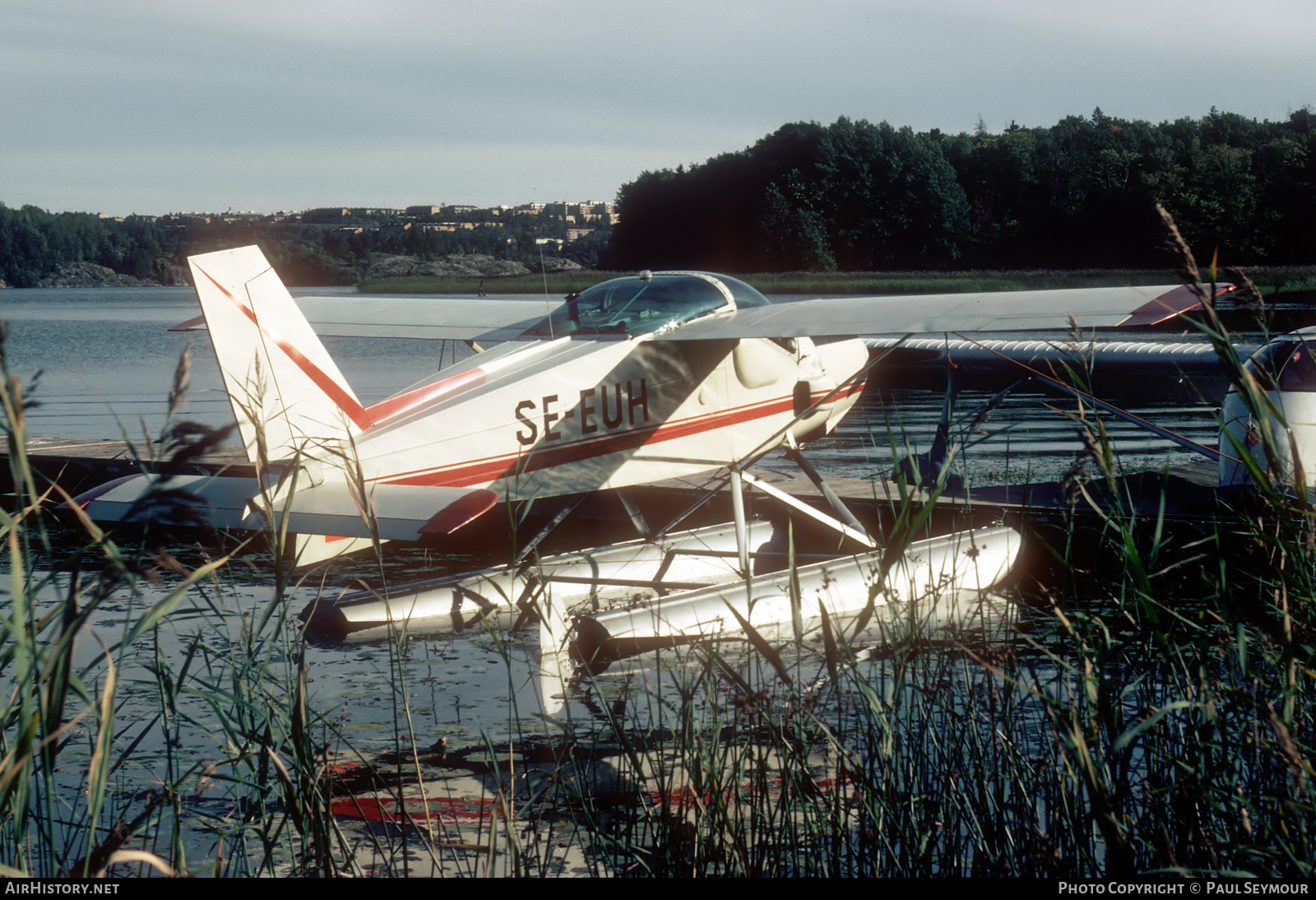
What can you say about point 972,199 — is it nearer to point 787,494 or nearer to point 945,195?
point 945,195

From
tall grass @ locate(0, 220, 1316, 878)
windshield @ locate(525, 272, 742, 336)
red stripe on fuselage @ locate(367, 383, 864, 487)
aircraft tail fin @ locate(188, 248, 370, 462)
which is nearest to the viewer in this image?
tall grass @ locate(0, 220, 1316, 878)

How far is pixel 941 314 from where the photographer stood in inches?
236

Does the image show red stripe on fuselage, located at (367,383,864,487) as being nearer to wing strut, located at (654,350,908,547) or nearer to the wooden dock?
wing strut, located at (654,350,908,547)

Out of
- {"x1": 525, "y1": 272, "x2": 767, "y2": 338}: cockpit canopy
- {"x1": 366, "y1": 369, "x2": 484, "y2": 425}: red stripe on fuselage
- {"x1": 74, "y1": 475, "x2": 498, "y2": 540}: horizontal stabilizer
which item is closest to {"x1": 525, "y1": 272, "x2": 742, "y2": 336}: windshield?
{"x1": 525, "y1": 272, "x2": 767, "y2": 338}: cockpit canopy

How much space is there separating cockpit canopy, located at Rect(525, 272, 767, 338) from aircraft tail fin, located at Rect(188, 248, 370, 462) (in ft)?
5.51

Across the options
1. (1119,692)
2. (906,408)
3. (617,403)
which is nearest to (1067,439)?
(906,408)

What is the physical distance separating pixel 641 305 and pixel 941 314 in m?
1.83

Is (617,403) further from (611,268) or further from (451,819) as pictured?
(611,268)

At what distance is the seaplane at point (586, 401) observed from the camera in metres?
4.52

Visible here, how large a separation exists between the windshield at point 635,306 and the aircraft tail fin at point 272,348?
169 centimetres

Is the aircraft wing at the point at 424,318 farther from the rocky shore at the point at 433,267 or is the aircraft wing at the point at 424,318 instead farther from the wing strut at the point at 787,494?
the rocky shore at the point at 433,267

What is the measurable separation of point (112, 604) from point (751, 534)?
400 cm

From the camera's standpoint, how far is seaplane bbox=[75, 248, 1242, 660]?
4.52m

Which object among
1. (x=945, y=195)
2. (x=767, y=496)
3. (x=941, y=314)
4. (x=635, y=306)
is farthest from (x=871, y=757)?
(x=945, y=195)
